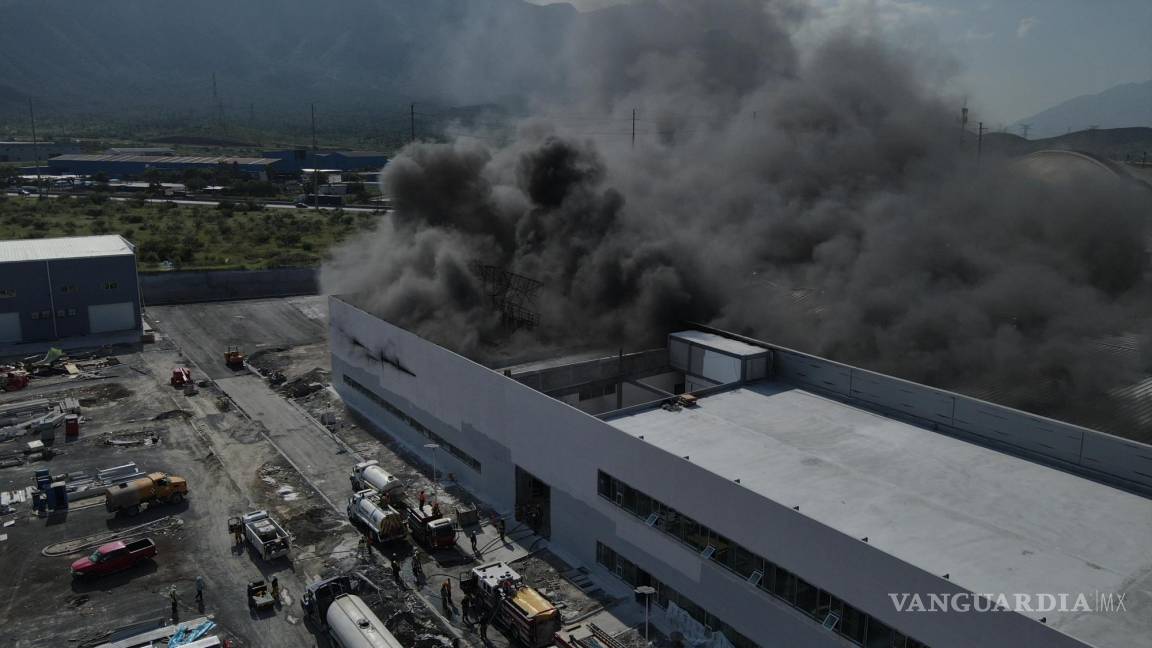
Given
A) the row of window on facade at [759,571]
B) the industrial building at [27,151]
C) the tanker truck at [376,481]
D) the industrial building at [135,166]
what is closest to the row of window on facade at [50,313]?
the tanker truck at [376,481]

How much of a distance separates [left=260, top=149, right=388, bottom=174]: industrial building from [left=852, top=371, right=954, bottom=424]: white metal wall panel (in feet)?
341

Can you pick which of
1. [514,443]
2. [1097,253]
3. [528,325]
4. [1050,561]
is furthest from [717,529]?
[1097,253]

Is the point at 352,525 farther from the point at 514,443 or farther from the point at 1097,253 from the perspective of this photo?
the point at 1097,253

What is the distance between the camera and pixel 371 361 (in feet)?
92.2

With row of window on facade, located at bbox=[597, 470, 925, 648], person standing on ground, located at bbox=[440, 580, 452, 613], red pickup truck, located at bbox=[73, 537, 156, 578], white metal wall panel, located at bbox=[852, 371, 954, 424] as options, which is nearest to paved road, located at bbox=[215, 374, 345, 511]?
red pickup truck, located at bbox=[73, 537, 156, 578]

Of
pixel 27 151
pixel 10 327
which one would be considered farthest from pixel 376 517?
pixel 27 151

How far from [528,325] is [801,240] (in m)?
16.0

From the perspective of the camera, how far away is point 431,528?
63.8ft

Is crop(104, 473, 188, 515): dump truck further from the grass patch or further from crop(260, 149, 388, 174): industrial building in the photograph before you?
crop(260, 149, 388, 174): industrial building

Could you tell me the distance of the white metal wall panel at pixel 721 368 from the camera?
2167 centimetres

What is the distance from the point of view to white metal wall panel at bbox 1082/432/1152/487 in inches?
596

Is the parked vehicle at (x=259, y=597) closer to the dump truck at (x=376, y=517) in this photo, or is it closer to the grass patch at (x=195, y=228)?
the dump truck at (x=376, y=517)

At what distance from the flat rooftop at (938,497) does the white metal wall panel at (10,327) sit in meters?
32.9

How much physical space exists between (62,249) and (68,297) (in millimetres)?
3863
